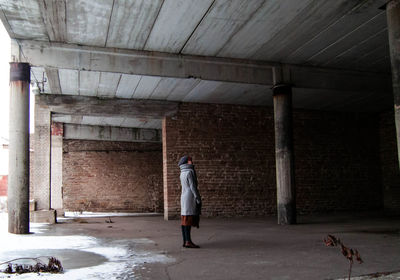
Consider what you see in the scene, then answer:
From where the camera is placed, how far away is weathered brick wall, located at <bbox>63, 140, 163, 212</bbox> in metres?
18.5

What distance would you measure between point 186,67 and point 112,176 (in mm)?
10613

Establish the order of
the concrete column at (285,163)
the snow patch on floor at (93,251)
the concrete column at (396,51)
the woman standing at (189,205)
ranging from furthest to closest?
1. the concrete column at (285,163)
2. the concrete column at (396,51)
3. the woman standing at (189,205)
4. the snow patch on floor at (93,251)

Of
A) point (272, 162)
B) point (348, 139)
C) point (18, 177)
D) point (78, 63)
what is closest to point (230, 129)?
point (272, 162)

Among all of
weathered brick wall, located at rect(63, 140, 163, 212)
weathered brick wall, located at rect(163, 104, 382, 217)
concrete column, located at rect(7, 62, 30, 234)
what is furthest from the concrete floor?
weathered brick wall, located at rect(63, 140, 163, 212)

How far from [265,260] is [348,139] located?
11079 millimetres

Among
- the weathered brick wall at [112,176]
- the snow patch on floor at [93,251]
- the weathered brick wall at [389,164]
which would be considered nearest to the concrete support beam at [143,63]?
the snow patch on floor at [93,251]

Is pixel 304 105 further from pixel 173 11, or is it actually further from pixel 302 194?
pixel 173 11

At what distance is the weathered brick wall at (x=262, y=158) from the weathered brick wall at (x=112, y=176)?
260 inches

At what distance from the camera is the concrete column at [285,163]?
1021 centimetres

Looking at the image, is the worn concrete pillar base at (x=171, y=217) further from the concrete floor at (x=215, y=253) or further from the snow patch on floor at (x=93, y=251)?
the snow patch on floor at (x=93, y=251)

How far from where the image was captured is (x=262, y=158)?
45.9 feet

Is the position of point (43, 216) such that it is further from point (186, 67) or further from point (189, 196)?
point (189, 196)

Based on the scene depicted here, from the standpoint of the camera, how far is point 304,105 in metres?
14.2

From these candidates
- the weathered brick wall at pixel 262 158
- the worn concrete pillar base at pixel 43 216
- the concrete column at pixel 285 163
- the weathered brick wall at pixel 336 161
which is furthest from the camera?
the weathered brick wall at pixel 336 161
